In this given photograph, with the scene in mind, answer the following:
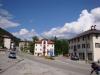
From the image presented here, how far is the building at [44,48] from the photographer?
13138cm

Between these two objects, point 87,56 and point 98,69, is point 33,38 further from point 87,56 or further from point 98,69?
point 98,69

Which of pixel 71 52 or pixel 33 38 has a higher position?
pixel 33 38

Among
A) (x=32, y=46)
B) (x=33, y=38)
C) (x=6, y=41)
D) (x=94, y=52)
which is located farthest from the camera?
(x=6, y=41)

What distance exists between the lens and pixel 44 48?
13150 centimetres

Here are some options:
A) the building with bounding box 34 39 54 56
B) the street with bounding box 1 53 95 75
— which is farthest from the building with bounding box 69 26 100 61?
the building with bounding box 34 39 54 56

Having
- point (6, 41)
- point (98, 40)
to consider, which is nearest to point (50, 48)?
point (6, 41)

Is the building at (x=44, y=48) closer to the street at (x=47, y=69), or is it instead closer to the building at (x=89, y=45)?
the building at (x=89, y=45)

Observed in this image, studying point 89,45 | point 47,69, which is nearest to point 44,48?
point 89,45

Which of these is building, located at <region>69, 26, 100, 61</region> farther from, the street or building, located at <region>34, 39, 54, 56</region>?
building, located at <region>34, 39, 54, 56</region>

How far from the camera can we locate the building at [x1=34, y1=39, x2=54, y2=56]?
131 metres

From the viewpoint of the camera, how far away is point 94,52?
236ft

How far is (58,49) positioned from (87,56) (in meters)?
64.6

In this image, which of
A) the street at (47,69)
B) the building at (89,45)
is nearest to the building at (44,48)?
the building at (89,45)

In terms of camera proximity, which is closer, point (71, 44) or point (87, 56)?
point (87, 56)
